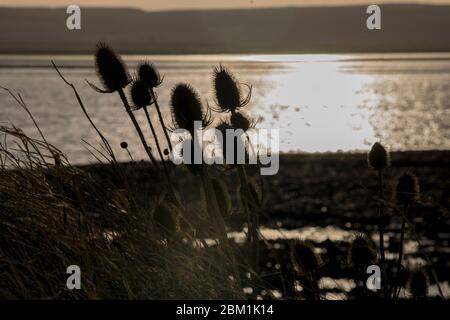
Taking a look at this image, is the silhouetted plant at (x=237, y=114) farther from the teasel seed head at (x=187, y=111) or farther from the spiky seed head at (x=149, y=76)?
the spiky seed head at (x=149, y=76)

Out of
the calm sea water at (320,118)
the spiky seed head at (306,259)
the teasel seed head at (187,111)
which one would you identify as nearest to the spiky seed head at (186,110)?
the teasel seed head at (187,111)

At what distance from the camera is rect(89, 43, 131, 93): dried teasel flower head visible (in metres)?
6.45

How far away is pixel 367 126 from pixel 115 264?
72943mm

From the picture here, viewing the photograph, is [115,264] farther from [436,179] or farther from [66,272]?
[436,179]

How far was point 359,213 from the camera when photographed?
102ft

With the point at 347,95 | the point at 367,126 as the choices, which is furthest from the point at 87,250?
the point at 347,95

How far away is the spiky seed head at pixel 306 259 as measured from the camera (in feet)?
17.7

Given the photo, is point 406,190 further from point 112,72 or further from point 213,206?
point 112,72

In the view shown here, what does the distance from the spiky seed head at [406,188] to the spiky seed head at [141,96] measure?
1.84 m

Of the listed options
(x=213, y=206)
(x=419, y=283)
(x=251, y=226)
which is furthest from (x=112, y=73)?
(x=419, y=283)

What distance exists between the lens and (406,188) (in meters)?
5.81

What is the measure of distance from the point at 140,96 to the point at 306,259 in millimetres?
1801

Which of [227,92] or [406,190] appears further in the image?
[227,92]

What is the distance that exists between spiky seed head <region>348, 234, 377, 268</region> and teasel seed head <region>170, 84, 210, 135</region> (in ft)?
4.03
